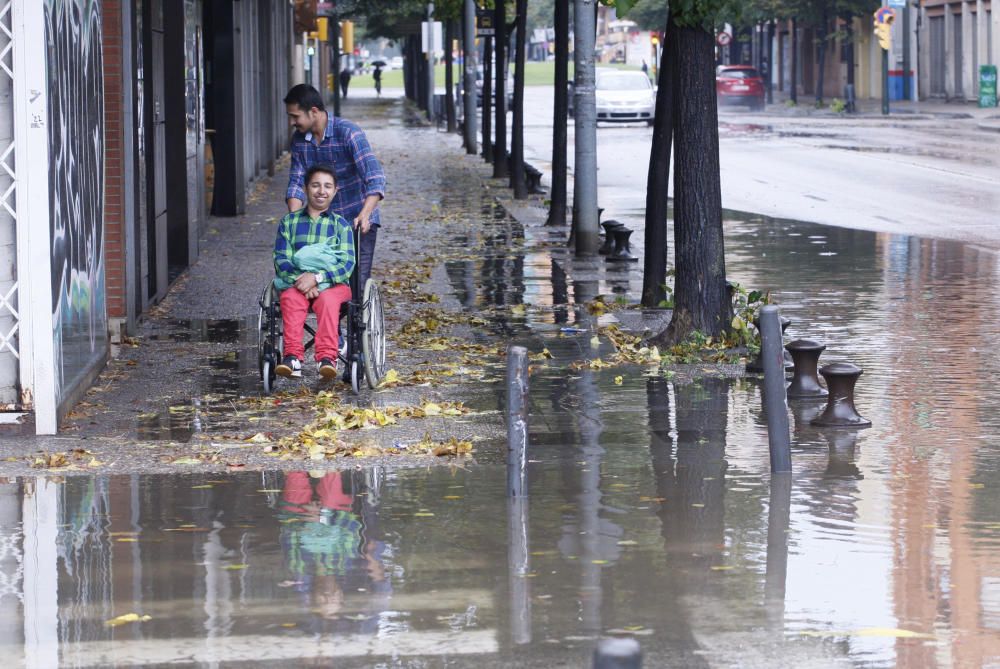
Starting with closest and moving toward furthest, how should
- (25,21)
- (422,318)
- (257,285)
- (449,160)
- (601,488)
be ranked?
(601,488) → (25,21) → (422,318) → (257,285) → (449,160)

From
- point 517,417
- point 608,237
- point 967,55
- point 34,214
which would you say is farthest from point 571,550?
point 967,55

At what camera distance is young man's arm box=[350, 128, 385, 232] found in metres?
10.1

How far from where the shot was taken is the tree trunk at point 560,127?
20.8 meters

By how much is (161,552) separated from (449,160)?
95.5ft

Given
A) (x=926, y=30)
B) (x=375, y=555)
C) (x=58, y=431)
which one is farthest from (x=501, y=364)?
(x=926, y=30)

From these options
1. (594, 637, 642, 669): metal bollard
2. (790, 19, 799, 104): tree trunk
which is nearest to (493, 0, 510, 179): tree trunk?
(594, 637, 642, 669): metal bollard

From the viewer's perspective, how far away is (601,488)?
25.1 feet

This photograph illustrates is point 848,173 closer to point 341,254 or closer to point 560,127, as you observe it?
point 560,127

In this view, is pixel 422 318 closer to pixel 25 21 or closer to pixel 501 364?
pixel 501 364

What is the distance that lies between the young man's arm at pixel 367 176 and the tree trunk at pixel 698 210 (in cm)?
230

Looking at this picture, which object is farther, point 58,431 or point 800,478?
point 58,431

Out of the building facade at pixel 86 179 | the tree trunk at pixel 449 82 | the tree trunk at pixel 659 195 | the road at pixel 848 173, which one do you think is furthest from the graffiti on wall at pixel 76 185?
the tree trunk at pixel 449 82

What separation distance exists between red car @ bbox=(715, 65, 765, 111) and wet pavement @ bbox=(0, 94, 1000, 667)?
53.5m

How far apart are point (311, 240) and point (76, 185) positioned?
1.35 meters
